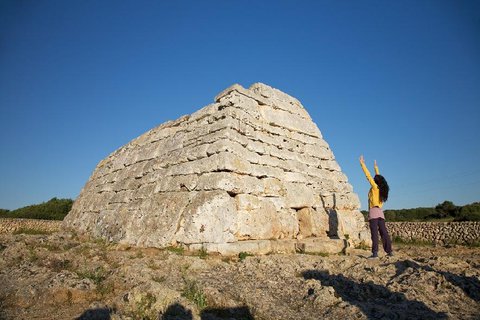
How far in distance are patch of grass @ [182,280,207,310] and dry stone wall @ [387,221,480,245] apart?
41.0 ft

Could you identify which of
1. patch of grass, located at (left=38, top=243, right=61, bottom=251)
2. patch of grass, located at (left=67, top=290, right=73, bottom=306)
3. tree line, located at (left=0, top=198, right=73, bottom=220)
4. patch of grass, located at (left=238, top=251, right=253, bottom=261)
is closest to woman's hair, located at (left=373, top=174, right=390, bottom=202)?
patch of grass, located at (left=238, top=251, right=253, bottom=261)

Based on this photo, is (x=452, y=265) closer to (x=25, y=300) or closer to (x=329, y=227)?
(x=329, y=227)

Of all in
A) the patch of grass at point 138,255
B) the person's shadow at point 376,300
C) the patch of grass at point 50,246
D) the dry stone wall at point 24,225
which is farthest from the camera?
the dry stone wall at point 24,225

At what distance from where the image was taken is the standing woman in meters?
6.09

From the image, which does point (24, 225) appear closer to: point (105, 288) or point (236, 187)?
point (236, 187)

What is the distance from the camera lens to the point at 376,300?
351cm

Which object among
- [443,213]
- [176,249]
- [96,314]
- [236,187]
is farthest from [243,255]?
[443,213]

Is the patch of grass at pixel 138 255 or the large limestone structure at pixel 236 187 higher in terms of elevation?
the large limestone structure at pixel 236 187

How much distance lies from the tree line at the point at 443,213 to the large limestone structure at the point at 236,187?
62.3 feet

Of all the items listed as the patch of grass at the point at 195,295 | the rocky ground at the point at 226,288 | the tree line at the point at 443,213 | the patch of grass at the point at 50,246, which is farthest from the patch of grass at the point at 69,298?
the tree line at the point at 443,213

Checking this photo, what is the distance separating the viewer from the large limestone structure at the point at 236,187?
6.12 meters

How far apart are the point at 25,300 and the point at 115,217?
5.33 metres

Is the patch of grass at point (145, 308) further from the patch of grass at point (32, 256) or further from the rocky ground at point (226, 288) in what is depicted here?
the patch of grass at point (32, 256)

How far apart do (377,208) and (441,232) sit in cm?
948
